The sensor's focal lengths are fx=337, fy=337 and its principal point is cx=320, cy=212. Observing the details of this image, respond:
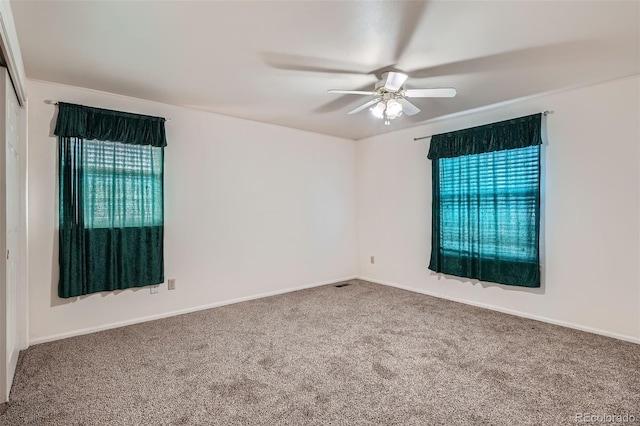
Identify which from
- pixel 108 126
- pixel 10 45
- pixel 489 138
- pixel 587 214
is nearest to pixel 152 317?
pixel 108 126

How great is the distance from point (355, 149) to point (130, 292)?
3.93 meters

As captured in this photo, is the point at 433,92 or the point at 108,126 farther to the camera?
the point at 108,126

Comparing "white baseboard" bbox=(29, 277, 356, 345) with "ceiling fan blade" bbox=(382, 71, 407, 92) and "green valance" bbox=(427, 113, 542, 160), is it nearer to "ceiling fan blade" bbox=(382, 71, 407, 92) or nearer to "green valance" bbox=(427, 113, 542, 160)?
"green valance" bbox=(427, 113, 542, 160)

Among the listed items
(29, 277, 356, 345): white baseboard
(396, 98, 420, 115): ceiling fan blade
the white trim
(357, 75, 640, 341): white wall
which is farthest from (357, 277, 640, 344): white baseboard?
the white trim

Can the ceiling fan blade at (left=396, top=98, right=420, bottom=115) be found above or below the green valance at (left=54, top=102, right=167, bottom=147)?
above

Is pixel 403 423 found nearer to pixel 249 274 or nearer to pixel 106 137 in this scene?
pixel 249 274

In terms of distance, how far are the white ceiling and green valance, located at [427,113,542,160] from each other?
0.34 m

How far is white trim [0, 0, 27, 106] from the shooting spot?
1859 mm

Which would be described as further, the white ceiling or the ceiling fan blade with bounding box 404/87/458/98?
the ceiling fan blade with bounding box 404/87/458/98

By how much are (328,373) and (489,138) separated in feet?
10.3

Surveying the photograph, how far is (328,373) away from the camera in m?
2.48

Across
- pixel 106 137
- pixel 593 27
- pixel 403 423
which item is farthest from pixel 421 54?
pixel 106 137

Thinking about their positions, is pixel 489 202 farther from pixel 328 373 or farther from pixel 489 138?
pixel 328 373

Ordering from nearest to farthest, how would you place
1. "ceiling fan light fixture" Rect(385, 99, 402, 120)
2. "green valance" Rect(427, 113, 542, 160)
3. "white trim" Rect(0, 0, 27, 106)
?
"white trim" Rect(0, 0, 27, 106)
"ceiling fan light fixture" Rect(385, 99, 402, 120)
"green valance" Rect(427, 113, 542, 160)
